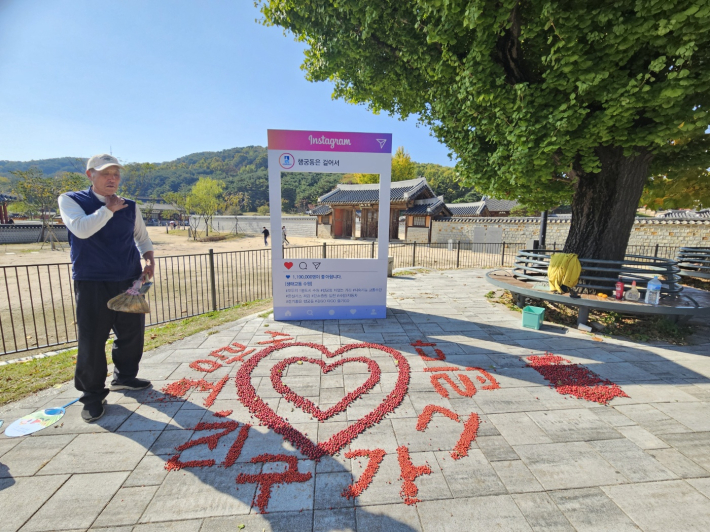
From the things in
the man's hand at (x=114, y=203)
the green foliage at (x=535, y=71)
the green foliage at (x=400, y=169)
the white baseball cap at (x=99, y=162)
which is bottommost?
the man's hand at (x=114, y=203)

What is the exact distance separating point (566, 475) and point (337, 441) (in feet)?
5.53

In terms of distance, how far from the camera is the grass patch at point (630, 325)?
15.7 ft

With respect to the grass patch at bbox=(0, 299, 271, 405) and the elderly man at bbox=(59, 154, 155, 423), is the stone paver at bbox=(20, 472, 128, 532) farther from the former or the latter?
the grass patch at bbox=(0, 299, 271, 405)

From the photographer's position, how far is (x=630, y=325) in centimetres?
517

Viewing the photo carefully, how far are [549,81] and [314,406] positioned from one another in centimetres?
520

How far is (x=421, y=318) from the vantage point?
18.8 ft

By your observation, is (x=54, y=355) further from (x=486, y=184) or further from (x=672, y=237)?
(x=672, y=237)

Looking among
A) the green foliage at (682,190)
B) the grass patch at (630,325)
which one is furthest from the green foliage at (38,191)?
the green foliage at (682,190)

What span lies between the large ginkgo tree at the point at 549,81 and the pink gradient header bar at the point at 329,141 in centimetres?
156

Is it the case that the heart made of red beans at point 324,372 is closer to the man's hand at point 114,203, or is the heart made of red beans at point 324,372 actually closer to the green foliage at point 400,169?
the man's hand at point 114,203

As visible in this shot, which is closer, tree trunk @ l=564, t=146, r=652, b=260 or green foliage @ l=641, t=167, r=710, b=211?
tree trunk @ l=564, t=146, r=652, b=260

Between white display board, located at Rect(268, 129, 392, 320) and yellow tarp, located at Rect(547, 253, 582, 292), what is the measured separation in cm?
289

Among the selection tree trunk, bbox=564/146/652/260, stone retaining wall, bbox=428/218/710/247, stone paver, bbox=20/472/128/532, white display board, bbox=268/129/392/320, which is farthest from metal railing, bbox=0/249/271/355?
stone retaining wall, bbox=428/218/710/247

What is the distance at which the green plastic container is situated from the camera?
5121mm
